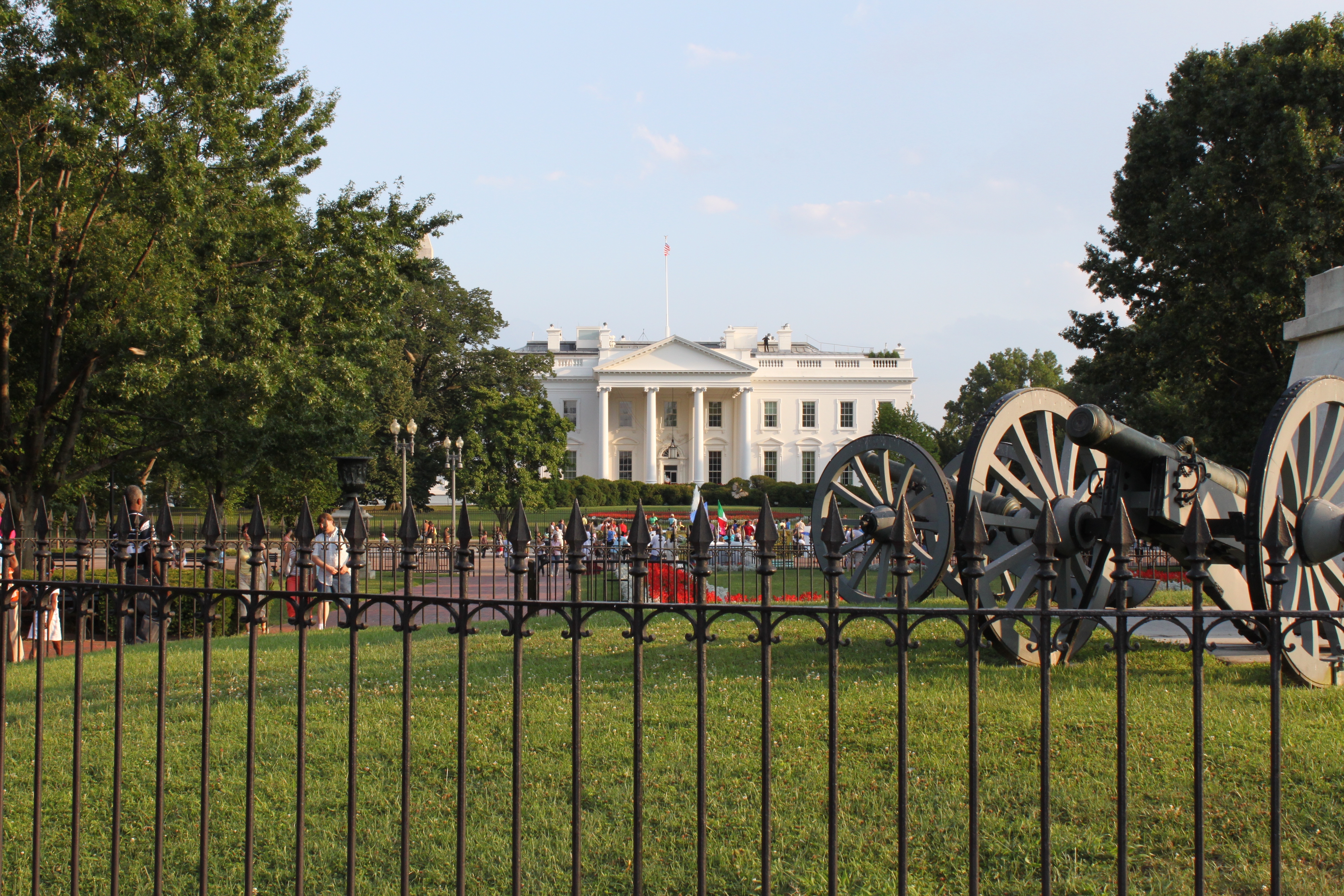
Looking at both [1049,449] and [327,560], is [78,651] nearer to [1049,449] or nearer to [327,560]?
[1049,449]

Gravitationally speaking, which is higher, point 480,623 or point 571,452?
point 571,452

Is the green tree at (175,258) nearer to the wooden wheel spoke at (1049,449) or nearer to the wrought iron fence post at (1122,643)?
the wooden wheel spoke at (1049,449)

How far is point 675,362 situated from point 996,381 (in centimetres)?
2057

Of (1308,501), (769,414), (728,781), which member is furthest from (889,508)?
(769,414)

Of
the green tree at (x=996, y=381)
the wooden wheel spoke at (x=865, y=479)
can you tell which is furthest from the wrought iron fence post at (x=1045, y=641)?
the green tree at (x=996, y=381)

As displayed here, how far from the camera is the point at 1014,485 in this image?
21.1ft

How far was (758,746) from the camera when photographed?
484 centimetres

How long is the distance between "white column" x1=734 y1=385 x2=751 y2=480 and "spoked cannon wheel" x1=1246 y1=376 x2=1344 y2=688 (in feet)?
180

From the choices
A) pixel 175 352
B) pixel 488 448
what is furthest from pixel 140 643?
pixel 488 448

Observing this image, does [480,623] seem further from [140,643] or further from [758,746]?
[758,746]

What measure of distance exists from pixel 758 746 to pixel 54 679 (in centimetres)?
559

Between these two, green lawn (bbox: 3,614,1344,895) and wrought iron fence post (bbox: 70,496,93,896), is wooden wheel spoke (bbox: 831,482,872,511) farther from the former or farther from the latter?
wrought iron fence post (bbox: 70,496,93,896)

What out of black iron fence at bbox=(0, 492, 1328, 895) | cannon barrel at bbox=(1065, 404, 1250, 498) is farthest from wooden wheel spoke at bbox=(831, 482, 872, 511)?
black iron fence at bbox=(0, 492, 1328, 895)

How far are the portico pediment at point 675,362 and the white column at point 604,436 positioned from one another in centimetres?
129
